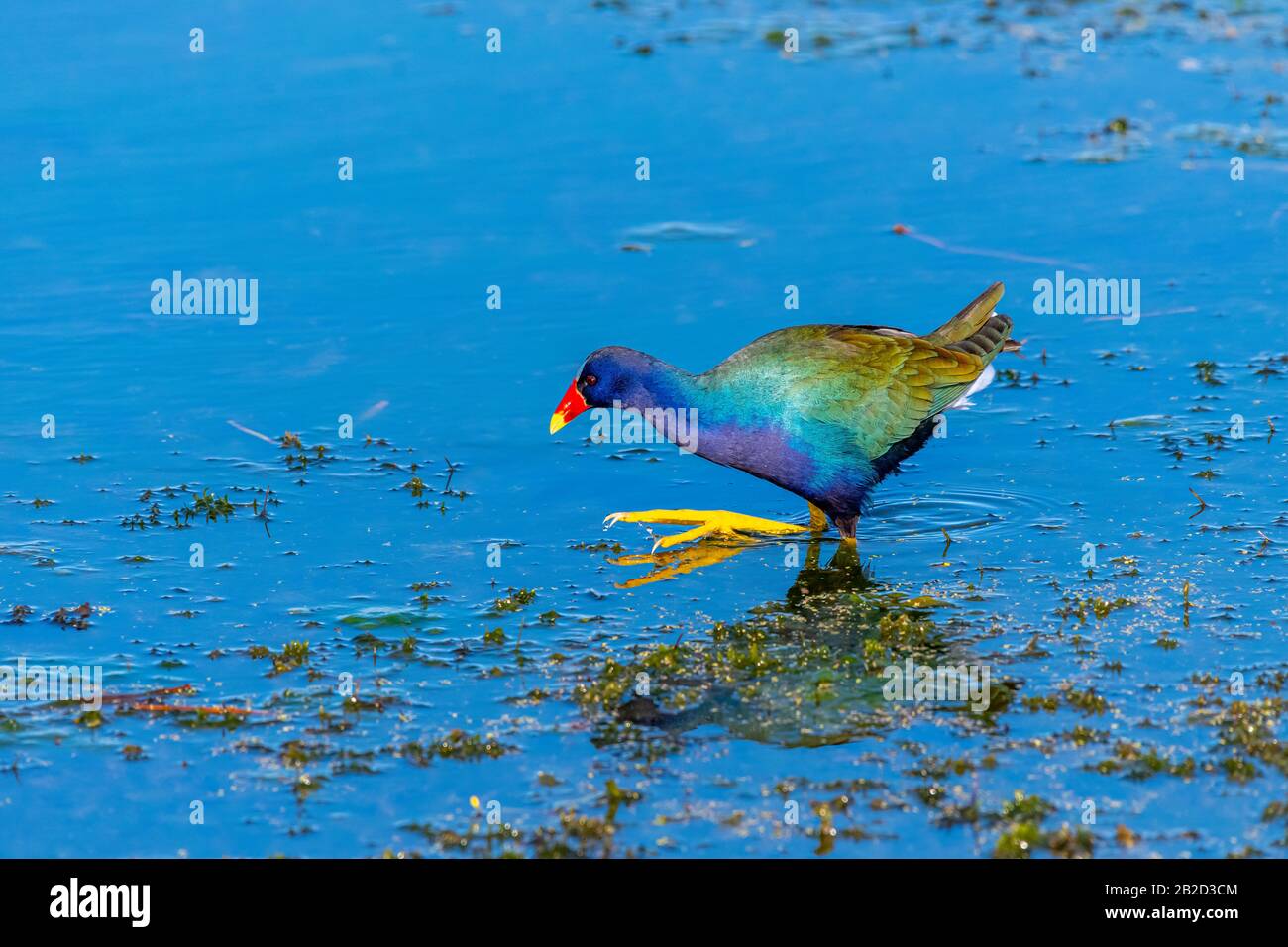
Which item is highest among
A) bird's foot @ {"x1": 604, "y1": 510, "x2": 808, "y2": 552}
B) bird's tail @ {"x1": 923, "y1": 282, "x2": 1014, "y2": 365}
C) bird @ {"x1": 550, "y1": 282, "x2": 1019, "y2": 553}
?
bird's tail @ {"x1": 923, "y1": 282, "x2": 1014, "y2": 365}

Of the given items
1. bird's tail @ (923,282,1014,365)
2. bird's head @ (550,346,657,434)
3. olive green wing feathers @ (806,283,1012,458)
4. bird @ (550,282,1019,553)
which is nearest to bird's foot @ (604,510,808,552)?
bird @ (550,282,1019,553)

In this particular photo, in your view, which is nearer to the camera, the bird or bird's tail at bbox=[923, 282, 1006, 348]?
the bird

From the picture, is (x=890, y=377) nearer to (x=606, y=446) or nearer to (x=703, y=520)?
(x=703, y=520)

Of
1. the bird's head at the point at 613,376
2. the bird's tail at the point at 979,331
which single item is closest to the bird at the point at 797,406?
the bird's head at the point at 613,376

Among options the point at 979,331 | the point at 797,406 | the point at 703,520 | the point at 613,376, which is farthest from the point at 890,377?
the point at 613,376

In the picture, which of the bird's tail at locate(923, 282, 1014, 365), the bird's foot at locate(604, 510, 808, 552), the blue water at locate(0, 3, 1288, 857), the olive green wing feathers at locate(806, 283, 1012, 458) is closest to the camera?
the blue water at locate(0, 3, 1288, 857)

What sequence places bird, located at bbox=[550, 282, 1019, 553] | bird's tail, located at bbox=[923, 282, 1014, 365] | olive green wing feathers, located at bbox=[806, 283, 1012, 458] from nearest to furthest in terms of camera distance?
bird, located at bbox=[550, 282, 1019, 553] < olive green wing feathers, located at bbox=[806, 283, 1012, 458] < bird's tail, located at bbox=[923, 282, 1014, 365]

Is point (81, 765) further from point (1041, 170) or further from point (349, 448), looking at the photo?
point (1041, 170)

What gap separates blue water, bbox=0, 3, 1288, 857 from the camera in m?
6.27

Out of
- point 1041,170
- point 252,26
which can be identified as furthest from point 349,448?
point 252,26

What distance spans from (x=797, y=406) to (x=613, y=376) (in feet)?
2.74

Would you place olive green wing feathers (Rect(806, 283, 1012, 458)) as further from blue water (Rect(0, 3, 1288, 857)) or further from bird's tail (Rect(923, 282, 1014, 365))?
blue water (Rect(0, 3, 1288, 857))

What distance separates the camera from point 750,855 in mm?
5801

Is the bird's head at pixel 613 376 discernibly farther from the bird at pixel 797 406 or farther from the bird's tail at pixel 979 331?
the bird's tail at pixel 979 331
